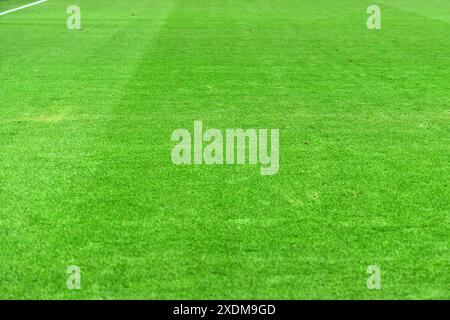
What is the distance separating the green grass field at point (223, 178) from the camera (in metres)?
4.44

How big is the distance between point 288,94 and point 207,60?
11.9 feet

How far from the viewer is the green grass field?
175 inches

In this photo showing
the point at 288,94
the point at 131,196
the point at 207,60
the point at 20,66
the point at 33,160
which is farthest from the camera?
the point at 207,60

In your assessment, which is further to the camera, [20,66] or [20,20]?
[20,20]

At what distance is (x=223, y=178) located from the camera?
629 cm

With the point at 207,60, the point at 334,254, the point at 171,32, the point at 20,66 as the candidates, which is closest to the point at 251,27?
the point at 171,32

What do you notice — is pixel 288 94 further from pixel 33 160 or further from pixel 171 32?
pixel 171 32

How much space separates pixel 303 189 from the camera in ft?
19.8

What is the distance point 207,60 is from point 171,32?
15.1ft

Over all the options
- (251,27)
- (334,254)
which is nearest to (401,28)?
(251,27)

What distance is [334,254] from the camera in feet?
15.5
